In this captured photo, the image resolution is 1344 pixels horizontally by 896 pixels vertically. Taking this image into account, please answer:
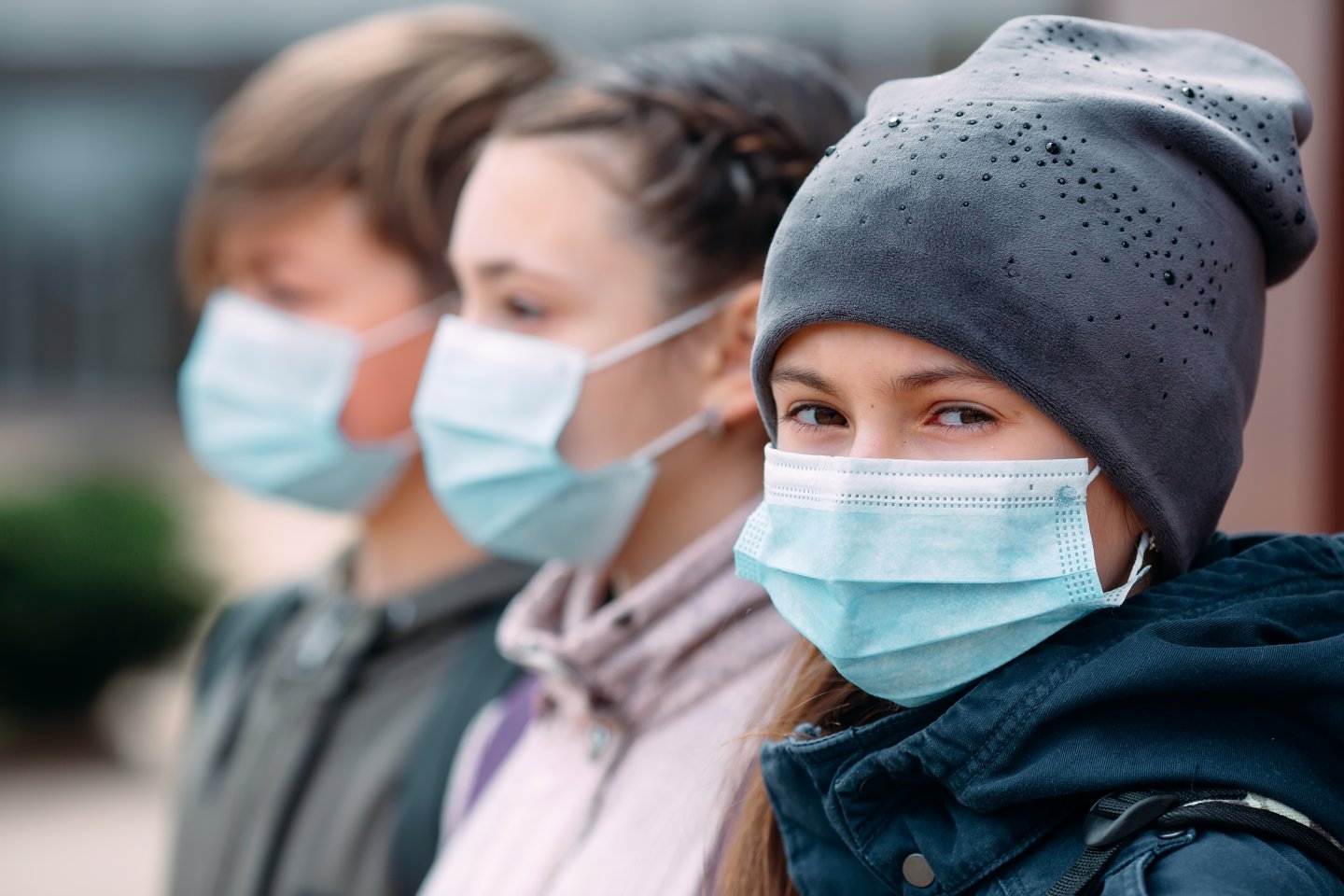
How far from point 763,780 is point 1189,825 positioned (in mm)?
518

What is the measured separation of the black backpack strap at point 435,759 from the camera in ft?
8.39

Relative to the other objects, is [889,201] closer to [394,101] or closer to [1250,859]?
[1250,859]

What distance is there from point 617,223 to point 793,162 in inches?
11.3

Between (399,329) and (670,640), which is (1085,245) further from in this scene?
(399,329)

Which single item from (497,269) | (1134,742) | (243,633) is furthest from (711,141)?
(243,633)

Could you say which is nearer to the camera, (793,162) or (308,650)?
(793,162)

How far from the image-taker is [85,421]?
13.2 meters

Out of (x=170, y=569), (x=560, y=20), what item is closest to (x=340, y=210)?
(x=170, y=569)

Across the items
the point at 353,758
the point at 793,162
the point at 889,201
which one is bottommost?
the point at 353,758

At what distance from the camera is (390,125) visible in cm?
309

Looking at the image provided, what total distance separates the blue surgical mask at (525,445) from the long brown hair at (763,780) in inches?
25.4

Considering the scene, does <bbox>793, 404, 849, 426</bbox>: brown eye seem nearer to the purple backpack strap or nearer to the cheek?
the purple backpack strap

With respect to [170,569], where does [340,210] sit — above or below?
above

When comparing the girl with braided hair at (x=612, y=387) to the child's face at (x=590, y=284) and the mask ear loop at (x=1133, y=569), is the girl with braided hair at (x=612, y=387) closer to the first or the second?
the child's face at (x=590, y=284)
